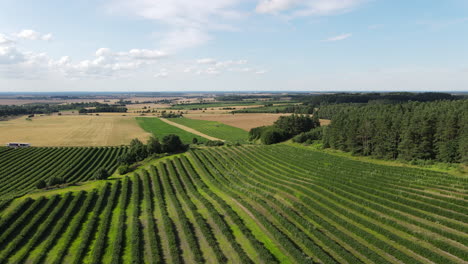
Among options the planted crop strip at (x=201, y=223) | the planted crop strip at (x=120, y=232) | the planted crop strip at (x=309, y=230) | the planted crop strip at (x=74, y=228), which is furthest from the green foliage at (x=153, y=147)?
the planted crop strip at (x=309, y=230)

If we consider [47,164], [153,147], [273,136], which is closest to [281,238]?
[153,147]

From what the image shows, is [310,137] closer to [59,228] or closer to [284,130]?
[284,130]

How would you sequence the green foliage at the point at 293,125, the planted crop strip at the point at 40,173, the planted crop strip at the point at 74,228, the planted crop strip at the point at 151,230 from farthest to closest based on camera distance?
the green foliage at the point at 293,125
the planted crop strip at the point at 40,173
the planted crop strip at the point at 74,228
the planted crop strip at the point at 151,230

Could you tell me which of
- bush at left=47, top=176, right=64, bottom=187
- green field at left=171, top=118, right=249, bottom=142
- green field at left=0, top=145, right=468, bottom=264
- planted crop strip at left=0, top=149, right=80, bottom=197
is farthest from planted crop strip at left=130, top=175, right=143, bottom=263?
green field at left=171, top=118, right=249, bottom=142

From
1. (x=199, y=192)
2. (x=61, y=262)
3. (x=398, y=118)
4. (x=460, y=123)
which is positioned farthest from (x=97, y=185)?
(x=460, y=123)

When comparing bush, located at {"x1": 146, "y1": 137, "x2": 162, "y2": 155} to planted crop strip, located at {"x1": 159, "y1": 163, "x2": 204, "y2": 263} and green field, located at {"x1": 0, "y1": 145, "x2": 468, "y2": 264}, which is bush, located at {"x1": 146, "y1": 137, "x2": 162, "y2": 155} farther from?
planted crop strip, located at {"x1": 159, "y1": 163, "x2": 204, "y2": 263}

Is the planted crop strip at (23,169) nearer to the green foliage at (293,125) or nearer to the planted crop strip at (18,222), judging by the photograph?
the planted crop strip at (18,222)

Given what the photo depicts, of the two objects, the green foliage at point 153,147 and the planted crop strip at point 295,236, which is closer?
the planted crop strip at point 295,236
